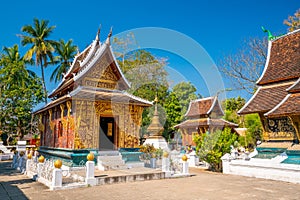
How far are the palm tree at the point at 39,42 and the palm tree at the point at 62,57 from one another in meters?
1.22

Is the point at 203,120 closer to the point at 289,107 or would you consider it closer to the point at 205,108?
the point at 205,108

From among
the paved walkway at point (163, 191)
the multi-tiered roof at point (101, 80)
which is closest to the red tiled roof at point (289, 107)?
the paved walkway at point (163, 191)

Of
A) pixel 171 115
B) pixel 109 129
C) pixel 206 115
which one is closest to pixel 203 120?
pixel 206 115

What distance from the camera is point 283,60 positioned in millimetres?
13633

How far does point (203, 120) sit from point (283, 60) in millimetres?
14078

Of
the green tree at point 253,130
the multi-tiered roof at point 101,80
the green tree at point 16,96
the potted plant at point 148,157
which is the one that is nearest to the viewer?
the multi-tiered roof at point 101,80

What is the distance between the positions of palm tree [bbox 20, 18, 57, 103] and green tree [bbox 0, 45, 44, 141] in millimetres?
2734

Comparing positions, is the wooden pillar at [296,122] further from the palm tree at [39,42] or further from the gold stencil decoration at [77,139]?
the palm tree at [39,42]

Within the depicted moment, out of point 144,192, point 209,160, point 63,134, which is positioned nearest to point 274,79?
point 209,160

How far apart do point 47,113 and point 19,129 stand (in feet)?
45.6

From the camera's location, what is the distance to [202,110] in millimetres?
27625

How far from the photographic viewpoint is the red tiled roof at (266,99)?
1222 centimetres

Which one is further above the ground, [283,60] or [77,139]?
[283,60]

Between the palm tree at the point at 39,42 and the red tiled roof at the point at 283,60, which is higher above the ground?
the palm tree at the point at 39,42
